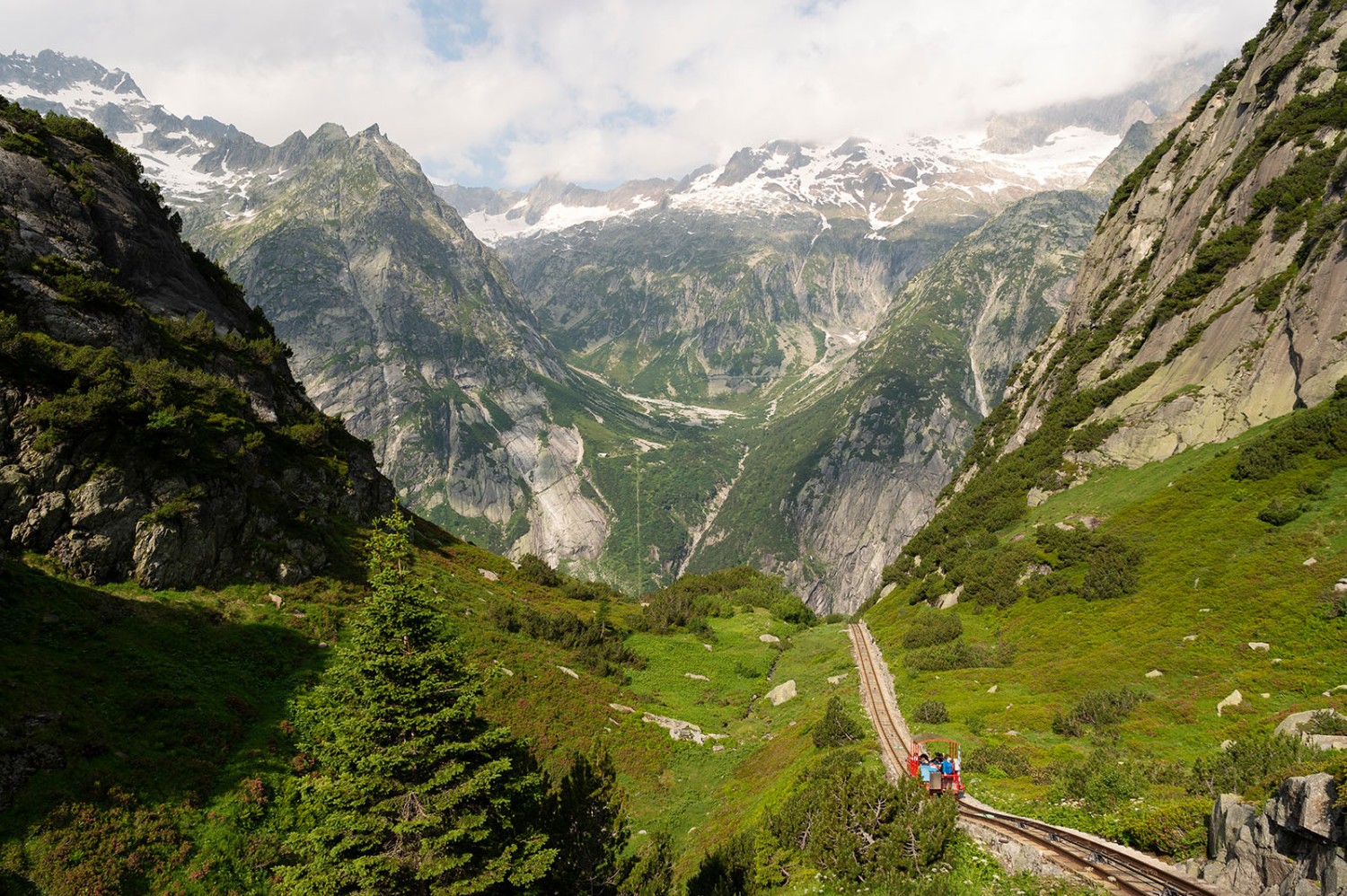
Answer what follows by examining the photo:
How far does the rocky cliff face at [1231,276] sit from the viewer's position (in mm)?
42375

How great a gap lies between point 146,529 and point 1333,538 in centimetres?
5502

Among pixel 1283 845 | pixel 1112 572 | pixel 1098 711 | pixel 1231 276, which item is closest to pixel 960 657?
pixel 1112 572

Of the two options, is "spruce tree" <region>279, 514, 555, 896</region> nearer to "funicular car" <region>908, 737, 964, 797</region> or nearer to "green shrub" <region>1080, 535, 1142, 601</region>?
"funicular car" <region>908, 737, 964, 797</region>

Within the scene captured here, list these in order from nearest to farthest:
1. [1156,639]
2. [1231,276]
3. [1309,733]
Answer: [1309,733]
[1156,639]
[1231,276]

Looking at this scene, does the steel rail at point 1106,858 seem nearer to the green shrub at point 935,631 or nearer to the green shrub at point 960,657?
the green shrub at point 960,657

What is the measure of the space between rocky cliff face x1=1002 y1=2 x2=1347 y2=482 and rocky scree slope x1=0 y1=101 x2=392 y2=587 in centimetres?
6407

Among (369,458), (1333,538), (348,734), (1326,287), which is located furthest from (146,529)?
(1326,287)

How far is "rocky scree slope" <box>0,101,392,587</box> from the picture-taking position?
25641mm

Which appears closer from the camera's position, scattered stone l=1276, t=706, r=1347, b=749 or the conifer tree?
scattered stone l=1276, t=706, r=1347, b=749

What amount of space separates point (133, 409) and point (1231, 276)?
3193 inches

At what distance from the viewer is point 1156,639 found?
30406mm

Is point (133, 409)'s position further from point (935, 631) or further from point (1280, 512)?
point (1280, 512)

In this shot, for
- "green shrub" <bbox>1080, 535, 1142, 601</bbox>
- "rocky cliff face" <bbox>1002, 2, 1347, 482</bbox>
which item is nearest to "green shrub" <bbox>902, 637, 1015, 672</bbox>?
"green shrub" <bbox>1080, 535, 1142, 601</bbox>

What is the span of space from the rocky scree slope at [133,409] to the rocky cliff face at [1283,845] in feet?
123
